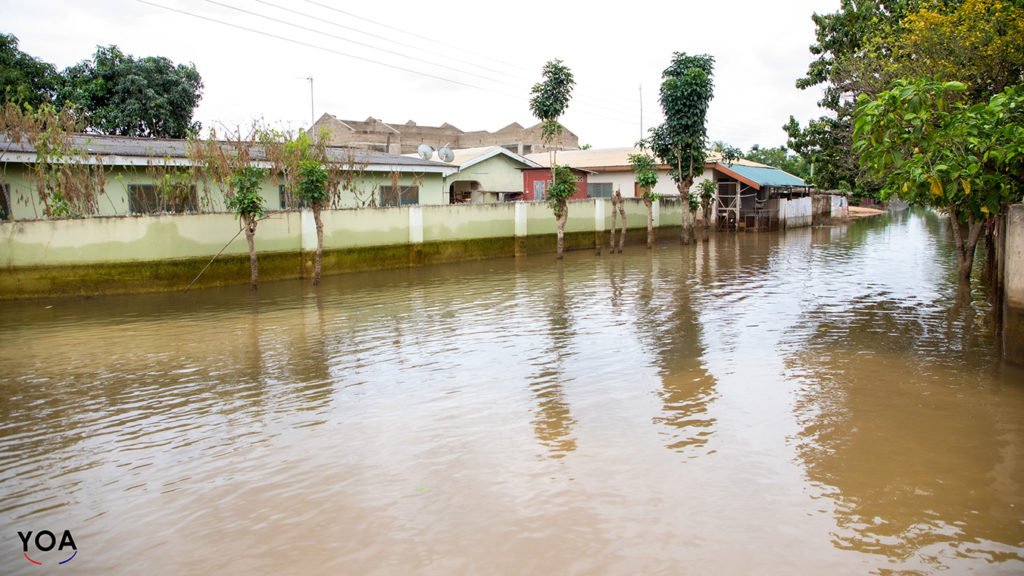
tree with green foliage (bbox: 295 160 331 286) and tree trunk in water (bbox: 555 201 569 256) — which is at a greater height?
tree with green foliage (bbox: 295 160 331 286)

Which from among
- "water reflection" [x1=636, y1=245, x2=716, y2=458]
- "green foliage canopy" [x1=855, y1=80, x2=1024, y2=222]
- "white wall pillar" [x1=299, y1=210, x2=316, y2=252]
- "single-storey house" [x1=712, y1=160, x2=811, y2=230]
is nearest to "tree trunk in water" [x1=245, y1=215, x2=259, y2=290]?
"white wall pillar" [x1=299, y1=210, x2=316, y2=252]

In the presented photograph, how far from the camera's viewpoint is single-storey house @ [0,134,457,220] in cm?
1748

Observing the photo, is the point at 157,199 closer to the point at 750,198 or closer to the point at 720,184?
the point at 720,184

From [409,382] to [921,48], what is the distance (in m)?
14.7

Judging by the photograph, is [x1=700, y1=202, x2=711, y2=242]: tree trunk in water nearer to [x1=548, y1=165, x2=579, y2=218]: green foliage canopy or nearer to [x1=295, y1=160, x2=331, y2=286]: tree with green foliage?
[x1=548, y1=165, x2=579, y2=218]: green foliage canopy

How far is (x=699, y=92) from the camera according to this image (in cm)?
3006

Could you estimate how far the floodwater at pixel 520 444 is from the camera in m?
4.84

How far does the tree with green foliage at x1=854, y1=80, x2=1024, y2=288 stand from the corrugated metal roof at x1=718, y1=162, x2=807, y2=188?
90.3 ft

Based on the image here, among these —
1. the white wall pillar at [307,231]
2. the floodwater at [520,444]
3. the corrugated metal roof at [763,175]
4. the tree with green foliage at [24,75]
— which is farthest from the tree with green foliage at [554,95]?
the tree with green foliage at [24,75]

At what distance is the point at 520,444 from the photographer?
6637mm

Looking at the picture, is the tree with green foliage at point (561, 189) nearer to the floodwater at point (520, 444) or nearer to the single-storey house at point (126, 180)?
the single-storey house at point (126, 180)

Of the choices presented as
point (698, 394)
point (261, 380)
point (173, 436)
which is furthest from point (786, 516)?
point (261, 380)

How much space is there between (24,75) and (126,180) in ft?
46.9

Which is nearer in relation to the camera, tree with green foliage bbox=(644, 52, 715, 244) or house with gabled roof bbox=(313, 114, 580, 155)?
tree with green foliage bbox=(644, 52, 715, 244)
